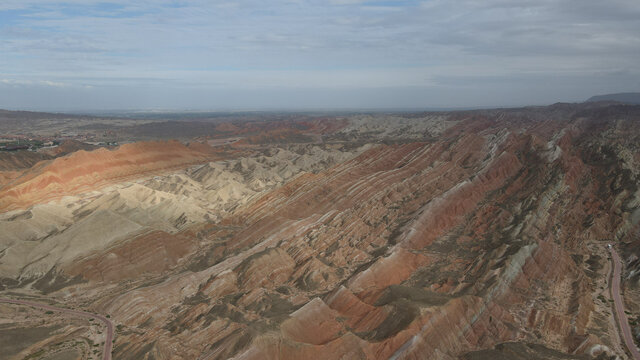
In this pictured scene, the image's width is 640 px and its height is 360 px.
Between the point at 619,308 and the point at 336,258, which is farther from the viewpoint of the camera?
the point at 336,258

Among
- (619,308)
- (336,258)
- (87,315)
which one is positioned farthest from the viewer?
(336,258)

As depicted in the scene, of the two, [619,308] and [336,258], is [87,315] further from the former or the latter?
[619,308]

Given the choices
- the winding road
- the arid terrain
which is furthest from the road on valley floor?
the winding road

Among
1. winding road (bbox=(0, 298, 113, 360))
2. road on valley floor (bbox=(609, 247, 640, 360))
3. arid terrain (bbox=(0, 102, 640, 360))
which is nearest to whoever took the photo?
road on valley floor (bbox=(609, 247, 640, 360))

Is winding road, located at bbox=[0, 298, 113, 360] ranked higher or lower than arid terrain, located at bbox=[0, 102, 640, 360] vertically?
lower

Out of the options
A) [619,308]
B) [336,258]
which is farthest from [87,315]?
[619,308]

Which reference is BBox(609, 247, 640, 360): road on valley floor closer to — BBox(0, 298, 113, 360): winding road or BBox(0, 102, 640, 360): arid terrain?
BBox(0, 102, 640, 360): arid terrain

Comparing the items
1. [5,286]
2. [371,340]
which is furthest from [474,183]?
[5,286]
